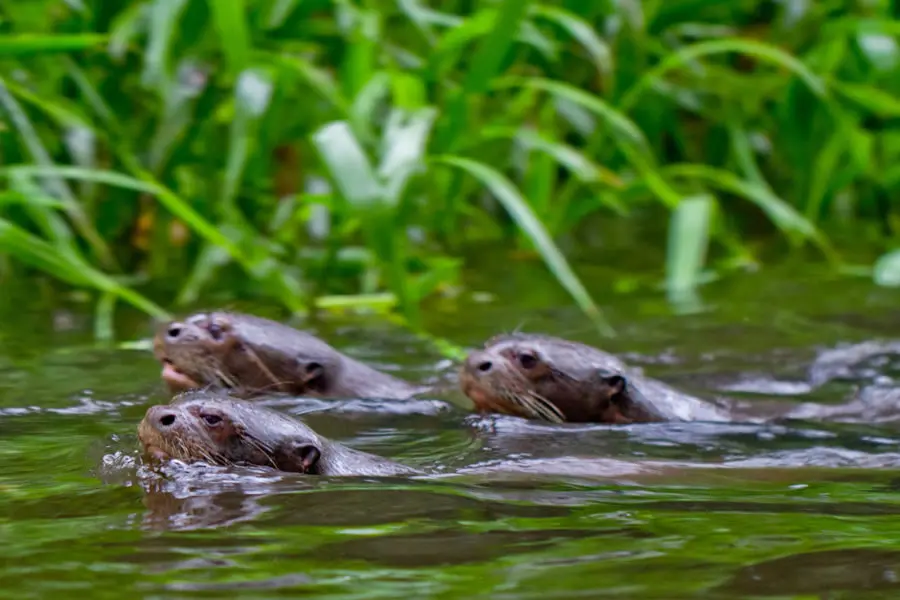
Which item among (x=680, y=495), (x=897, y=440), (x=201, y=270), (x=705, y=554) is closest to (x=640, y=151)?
(x=201, y=270)

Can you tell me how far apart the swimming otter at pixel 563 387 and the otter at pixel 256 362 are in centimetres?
20

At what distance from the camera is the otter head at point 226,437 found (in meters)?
2.77

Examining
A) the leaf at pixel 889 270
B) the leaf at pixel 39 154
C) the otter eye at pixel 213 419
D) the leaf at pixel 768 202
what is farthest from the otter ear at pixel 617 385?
the leaf at pixel 768 202

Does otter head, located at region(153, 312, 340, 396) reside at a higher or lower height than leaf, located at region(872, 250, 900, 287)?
lower

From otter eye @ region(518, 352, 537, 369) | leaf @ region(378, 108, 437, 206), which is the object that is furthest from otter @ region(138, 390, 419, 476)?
leaf @ region(378, 108, 437, 206)

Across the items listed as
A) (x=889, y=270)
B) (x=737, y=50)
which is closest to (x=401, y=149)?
(x=889, y=270)

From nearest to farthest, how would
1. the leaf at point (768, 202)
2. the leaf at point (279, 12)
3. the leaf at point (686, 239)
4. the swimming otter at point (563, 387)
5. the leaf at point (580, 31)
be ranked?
the swimming otter at point (563, 387), the leaf at point (686, 239), the leaf at point (279, 12), the leaf at point (580, 31), the leaf at point (768, 202)

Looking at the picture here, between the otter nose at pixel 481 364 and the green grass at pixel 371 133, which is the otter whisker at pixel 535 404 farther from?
the green grass at pixel 371 133

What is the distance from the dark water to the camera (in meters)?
1.99

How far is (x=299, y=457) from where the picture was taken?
2.77 metres

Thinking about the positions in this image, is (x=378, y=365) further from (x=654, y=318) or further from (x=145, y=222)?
(x=145, y=222)

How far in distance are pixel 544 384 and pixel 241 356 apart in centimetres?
79

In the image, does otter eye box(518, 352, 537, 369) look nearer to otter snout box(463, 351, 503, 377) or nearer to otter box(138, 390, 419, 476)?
otter snout box(463, 351, 503, 377)

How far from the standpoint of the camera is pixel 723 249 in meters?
6.67
